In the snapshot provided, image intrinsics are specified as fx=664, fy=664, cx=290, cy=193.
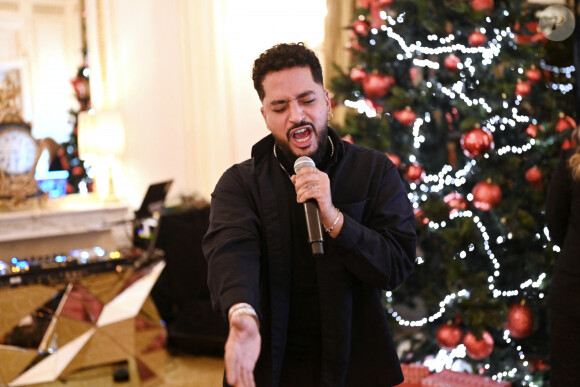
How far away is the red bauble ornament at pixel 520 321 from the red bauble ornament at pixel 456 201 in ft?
1.87

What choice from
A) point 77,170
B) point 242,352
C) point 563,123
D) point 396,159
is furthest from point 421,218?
point 77,170

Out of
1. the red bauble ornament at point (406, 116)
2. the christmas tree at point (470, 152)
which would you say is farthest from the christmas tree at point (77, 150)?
the red bauble ornament at point (406, 116)

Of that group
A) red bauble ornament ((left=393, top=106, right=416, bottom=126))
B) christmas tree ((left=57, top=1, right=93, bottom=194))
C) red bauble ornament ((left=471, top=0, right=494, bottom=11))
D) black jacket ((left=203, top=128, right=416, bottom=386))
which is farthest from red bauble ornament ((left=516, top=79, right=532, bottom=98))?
christmas tree ((left=57, top=1, right=93, bottom=194))

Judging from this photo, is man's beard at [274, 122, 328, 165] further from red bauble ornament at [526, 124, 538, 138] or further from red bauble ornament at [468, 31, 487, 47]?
red bauble ornament at [526, 124, 538, 138]

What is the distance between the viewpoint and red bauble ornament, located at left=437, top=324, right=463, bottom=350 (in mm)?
3312

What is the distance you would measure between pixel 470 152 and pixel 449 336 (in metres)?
0.92

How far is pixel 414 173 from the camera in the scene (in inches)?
130

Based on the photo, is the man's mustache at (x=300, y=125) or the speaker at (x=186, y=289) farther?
the speaker at (x=186, y=289)

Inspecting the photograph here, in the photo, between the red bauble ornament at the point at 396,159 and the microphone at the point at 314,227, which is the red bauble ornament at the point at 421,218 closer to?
the red bauble ornament at the point at 396,159

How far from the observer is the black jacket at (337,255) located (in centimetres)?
135

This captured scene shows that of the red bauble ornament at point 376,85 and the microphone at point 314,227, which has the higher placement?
the red bauble ornament at point 376,85

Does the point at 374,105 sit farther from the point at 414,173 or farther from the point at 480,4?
the point at 480,4

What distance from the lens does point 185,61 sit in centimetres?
568

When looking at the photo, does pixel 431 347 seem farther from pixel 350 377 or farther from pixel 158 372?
pixel 350 377
